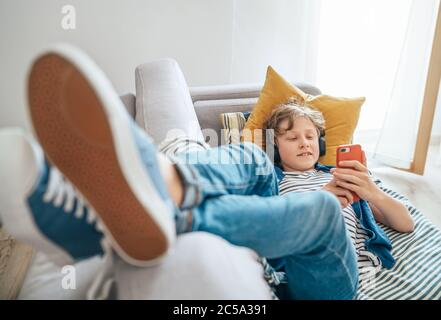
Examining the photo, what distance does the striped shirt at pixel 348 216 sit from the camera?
3.40ft

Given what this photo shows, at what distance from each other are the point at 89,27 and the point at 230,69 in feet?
2.88

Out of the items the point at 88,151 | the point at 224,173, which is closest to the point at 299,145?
the point at 224,173

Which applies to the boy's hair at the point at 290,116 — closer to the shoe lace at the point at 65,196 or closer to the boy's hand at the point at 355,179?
the boy's hand at the point at 355,179

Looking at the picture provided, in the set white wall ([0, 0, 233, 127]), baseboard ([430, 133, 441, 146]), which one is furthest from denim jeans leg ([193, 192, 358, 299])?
baseboard ([430, 133, 441, 146])

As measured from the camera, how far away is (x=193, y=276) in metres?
0.51

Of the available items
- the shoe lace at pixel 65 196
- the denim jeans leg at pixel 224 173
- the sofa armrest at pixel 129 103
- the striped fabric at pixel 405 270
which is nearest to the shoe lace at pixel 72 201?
the shoe lace at pixel 65 196

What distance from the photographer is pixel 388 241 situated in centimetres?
107

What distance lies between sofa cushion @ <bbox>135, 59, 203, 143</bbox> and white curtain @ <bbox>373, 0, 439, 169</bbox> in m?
1.53

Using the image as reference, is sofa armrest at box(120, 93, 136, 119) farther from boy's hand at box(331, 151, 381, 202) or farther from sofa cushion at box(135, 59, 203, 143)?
boy's hand at box(331, 151, 381, 202)

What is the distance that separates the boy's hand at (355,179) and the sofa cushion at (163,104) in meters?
0.45

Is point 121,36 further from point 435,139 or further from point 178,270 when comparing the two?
point 435,139

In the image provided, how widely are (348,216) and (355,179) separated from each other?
Answer: 13 centimetres

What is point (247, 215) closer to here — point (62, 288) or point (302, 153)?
point (62, 288)

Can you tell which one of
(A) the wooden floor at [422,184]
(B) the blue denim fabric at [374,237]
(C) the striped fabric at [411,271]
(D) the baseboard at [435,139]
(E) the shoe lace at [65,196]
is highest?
(E) the shoe lace at [65,196]
